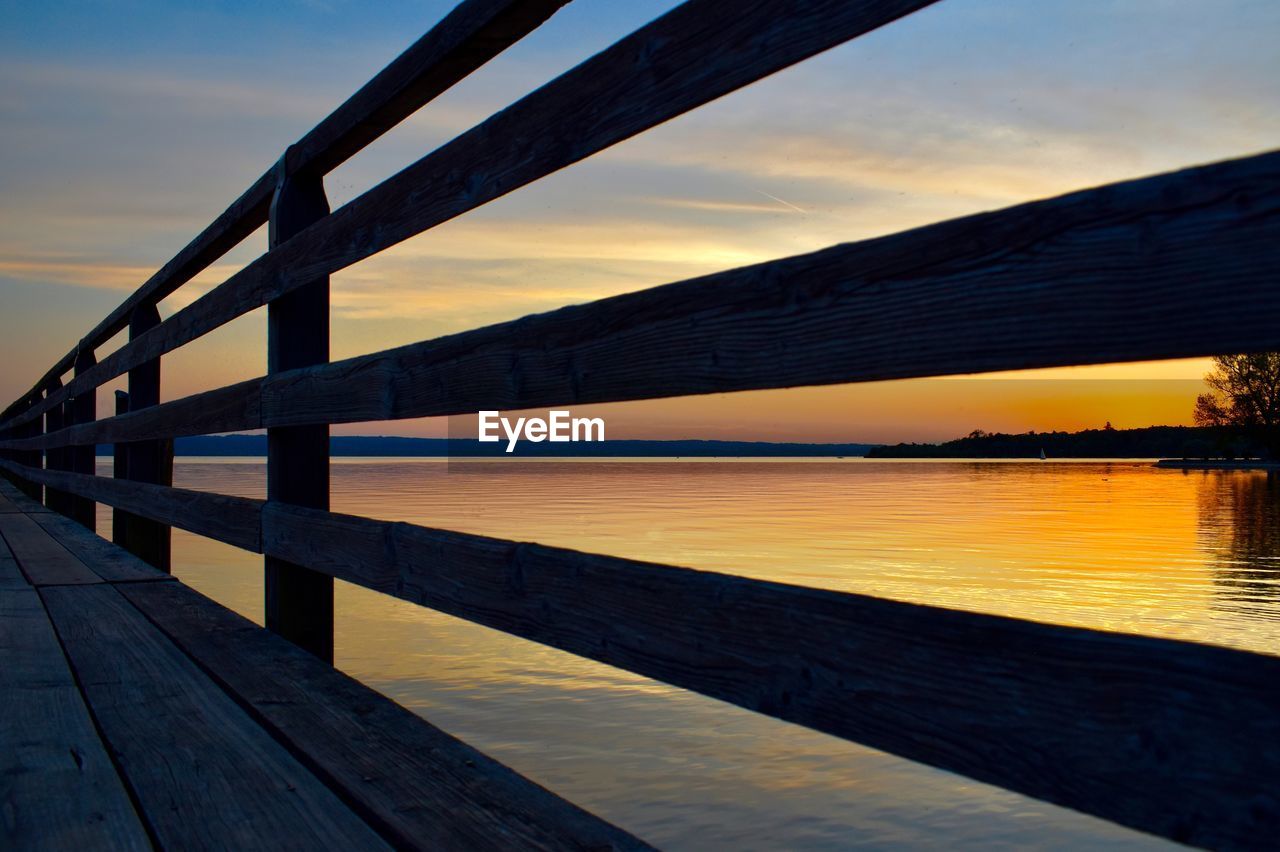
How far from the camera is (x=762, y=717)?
5203 millimetres

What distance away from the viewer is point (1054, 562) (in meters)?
10.5

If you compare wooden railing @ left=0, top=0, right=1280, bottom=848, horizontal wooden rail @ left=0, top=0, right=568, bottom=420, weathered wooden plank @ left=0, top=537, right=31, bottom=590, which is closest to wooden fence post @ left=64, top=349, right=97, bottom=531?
weathered wooden plank @ left=0, top=537, right=31, bottom=590

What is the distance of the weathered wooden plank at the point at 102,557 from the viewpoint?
13.6 ft

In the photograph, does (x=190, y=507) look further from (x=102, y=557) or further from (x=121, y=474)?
(x=121, y=474)

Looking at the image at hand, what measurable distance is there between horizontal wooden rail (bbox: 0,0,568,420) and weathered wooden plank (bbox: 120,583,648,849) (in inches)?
55.0

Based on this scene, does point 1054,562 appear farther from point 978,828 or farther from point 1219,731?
point 1219,731

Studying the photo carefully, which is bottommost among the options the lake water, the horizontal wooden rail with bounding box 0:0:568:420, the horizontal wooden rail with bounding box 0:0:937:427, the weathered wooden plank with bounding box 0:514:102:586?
the lake water

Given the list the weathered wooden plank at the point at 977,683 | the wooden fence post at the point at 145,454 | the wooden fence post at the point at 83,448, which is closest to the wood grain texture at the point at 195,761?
the weathered wooden plank at the point at 977,683

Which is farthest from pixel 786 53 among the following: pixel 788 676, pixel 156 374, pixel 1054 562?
pixel 1054 562

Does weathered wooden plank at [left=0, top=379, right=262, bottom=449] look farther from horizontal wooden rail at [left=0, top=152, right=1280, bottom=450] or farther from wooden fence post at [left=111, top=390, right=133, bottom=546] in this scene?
horizontal wooden rail at [left=0, top=152, right=1280, bottom=450]

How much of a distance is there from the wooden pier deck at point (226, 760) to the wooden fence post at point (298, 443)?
0.43 ft

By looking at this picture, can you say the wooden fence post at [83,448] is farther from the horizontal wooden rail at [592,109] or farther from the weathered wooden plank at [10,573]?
the horizontal wooden rail at [592,109]

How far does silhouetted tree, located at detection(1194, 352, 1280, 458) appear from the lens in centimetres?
5053

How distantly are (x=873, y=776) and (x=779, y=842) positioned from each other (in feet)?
2.69
